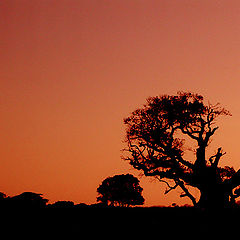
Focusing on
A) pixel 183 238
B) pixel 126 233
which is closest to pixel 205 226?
pixel 183 238

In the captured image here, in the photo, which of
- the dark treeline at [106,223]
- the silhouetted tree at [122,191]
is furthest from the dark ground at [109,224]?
the silhouetted tree at [122,191]

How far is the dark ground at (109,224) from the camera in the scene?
15.4m

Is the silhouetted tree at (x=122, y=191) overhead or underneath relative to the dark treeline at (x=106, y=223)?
overhead

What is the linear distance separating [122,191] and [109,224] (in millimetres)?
83607

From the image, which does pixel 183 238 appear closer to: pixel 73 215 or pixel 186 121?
pixel 73 215

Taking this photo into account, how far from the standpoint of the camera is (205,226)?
17828 millimetres

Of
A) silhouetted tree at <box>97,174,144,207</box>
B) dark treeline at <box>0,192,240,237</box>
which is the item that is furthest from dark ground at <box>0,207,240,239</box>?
silhouetted tree at <box>97,174,144,207</box>

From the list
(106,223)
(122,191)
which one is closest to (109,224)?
(106,223)

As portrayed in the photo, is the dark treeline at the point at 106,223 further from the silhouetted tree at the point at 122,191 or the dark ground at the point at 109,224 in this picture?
the silhouetted tree at the point at 122,191

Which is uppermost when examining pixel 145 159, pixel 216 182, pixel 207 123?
pixel 207 123

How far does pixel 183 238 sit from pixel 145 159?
27449mm

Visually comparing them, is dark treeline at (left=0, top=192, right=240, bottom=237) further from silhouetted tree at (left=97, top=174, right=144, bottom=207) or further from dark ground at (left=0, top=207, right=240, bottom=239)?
silhouetted tree at (left=97, top=174, right=144, bottom=207)

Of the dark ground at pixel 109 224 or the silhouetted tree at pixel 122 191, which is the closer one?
the dark ground at pixel 109 224

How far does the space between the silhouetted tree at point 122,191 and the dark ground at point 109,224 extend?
79.5 meters
